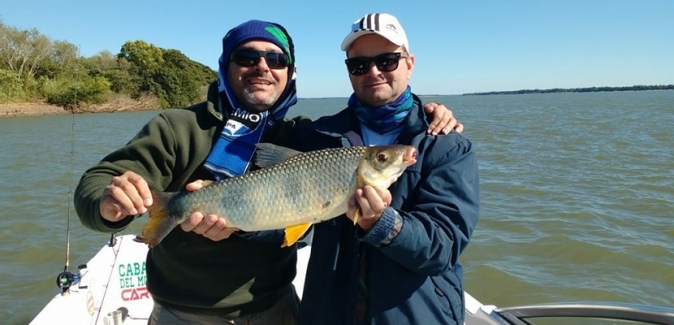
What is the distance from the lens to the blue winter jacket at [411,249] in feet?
8.09


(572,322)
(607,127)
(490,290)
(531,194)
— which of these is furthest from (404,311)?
(607,127)

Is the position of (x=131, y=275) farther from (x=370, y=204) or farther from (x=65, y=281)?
(x=370, y=204)

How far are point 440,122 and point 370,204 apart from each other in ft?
2.65

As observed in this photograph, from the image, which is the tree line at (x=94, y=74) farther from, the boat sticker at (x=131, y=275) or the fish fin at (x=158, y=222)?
the fish fin at (x=158, y=222)

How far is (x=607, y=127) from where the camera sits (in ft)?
95.9

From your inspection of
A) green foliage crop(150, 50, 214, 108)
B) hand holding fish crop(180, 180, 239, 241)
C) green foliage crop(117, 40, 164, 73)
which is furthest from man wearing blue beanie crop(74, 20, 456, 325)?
green foliage crop(117, 40, 164, 73)

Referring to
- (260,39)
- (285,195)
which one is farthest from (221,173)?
(260,39)

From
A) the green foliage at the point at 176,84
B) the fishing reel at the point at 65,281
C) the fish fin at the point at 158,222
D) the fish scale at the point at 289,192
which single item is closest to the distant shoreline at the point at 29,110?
the green foliage at the point at 176,84

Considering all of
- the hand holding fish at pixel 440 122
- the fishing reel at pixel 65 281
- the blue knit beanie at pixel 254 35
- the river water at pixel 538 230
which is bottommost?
the river water at pixel 538 230

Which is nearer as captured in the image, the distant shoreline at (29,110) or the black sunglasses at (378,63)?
the black sunglasses at (378,63)

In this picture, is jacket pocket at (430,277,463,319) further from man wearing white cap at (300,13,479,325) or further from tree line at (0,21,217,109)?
tree line at (0,21,217,109)

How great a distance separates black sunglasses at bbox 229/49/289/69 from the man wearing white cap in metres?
0.54

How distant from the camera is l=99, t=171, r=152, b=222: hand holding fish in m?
2.45

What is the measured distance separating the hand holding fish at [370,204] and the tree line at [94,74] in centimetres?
4711
